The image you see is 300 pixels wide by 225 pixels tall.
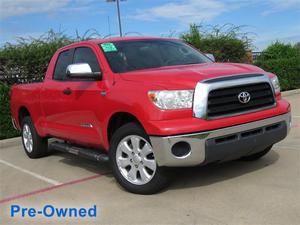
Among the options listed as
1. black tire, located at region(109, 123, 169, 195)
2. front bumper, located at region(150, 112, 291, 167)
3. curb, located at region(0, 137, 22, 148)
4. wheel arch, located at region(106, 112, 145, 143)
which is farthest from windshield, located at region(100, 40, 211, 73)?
curb, located at region(0, 137, 22, 148)

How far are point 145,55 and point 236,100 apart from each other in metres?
1.59

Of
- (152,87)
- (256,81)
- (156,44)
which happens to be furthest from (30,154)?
(256,81)

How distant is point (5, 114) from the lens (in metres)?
9.76

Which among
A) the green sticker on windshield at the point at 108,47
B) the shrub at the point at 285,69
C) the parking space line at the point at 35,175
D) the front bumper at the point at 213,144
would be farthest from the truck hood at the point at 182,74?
the shrub at the point at 285,69

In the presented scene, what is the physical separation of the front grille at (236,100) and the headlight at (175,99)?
0.69 feet

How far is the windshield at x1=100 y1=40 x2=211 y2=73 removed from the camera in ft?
19.2

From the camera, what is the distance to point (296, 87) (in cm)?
1652

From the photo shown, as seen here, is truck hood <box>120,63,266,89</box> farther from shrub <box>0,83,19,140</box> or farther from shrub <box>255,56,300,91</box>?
shrub <box>255,56,300,91</box>

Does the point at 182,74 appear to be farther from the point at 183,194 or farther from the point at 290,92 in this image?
the point at 290,92

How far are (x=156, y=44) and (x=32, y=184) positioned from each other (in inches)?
100

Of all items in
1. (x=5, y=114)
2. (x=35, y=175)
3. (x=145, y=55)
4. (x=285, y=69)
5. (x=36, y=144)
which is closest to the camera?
(x=145, y=55)

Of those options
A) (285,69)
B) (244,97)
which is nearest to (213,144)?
(244,97)

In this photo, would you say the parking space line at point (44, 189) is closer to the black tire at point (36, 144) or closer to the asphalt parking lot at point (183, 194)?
the asphalt parking lot at point (183, 194)

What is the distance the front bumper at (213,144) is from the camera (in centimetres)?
471
